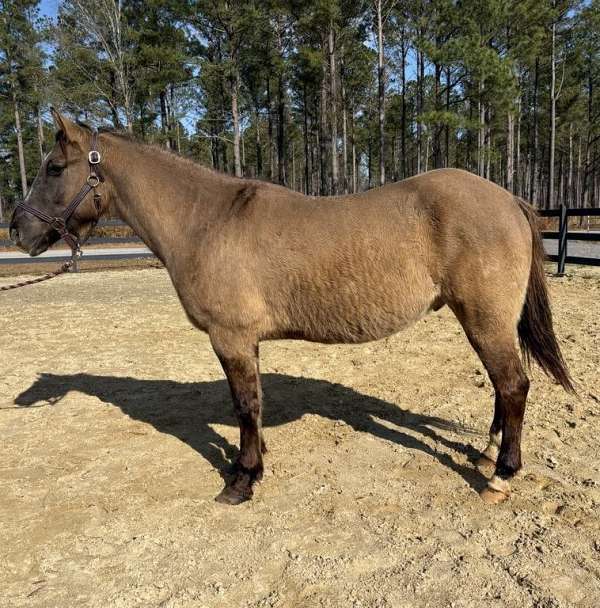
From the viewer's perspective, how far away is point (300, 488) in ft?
10.4

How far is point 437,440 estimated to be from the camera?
150 inches

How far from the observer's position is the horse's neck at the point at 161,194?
3363 mm

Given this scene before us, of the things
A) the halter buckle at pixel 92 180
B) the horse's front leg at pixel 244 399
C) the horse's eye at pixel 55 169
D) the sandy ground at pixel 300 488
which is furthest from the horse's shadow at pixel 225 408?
the horse's eye at pixel 55 169

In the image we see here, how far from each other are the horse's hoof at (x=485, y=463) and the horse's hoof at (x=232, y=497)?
172 centimetres

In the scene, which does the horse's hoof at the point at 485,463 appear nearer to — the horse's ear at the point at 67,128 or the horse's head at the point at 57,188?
the horse's head at the point at 57,188

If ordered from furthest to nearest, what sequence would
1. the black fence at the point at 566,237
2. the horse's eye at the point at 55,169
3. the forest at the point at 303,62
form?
the forest at the point at 303,62 → the black fence at the point at 566,237 → the horse's eye at the point at 55,169

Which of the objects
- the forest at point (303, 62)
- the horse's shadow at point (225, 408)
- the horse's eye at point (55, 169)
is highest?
the forest at point (303, 62)

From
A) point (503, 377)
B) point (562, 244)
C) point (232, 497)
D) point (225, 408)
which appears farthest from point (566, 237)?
point (232, 497)

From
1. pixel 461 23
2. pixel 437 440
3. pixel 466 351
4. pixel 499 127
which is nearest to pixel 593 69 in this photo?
pixel 499 127

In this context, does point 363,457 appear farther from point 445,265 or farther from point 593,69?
point 593,69

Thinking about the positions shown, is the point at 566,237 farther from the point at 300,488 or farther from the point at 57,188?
the point at 57,188

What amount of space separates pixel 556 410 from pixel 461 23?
27.8 meters

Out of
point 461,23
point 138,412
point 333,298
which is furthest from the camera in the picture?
point 461,23

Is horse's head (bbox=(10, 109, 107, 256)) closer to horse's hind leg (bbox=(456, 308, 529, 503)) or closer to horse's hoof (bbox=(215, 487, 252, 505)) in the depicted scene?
horse's hoof (bbox=(215, 487, 252, 505))
